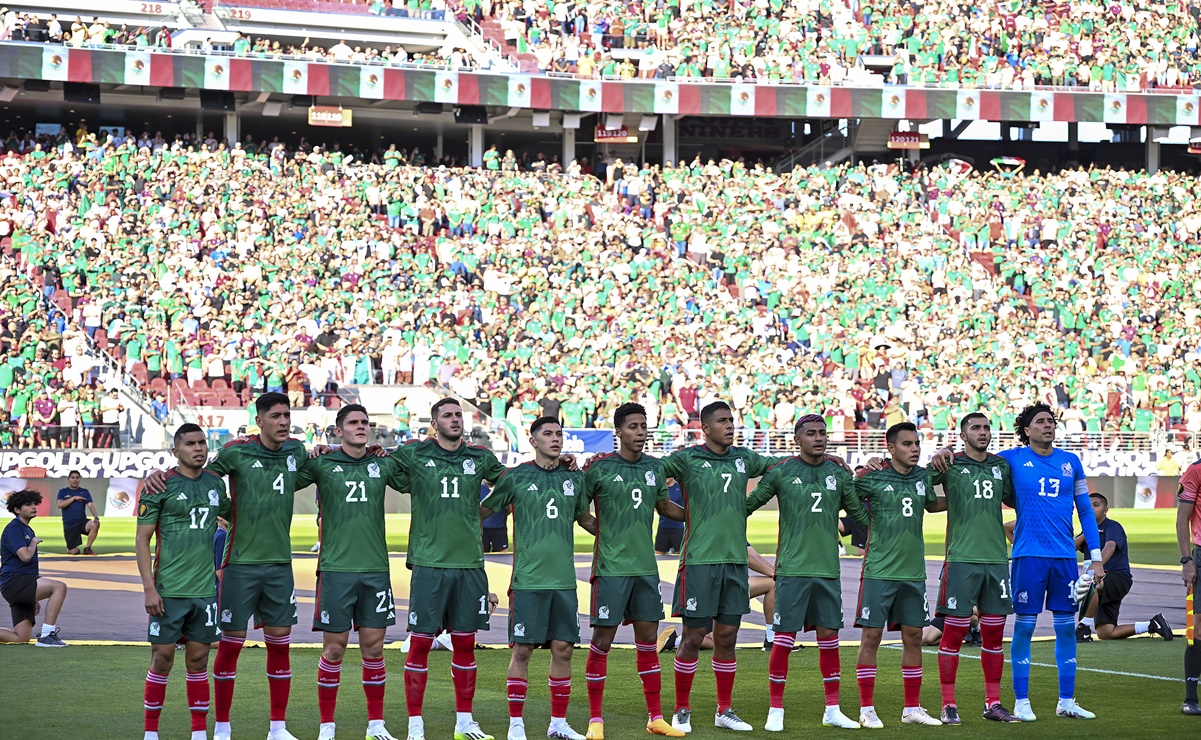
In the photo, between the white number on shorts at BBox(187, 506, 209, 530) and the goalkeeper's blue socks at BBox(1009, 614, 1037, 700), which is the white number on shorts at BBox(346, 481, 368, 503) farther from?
the goalkeeper's blue socks at BBox(1009, 614, 1037, 700)

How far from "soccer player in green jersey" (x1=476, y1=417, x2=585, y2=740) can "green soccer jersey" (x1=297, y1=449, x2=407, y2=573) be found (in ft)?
2.37

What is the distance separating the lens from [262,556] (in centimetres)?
1023

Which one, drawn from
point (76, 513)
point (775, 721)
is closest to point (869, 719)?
point (775, 721)

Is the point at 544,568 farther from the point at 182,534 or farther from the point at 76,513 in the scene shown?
the point at 76,513

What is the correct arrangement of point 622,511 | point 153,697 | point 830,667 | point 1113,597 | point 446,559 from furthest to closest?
1. point 1113,597
2. point 830,667
3. point 622,511
4. point 446,559
5. point 153,697

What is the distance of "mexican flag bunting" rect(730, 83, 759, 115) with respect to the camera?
47438mm

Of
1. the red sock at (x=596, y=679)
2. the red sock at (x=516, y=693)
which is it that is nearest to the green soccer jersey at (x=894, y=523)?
the red sock at (x=596, y=679)

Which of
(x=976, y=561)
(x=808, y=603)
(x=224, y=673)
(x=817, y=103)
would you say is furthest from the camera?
(x=817, y=103)

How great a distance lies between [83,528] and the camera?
931 inches

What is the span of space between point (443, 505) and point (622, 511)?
1224 mm

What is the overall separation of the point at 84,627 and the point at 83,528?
7725 millimetres

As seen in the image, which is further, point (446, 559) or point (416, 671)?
point (446, 559)

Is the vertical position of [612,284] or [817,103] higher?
[817,103]

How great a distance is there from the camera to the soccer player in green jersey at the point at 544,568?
10266mm
